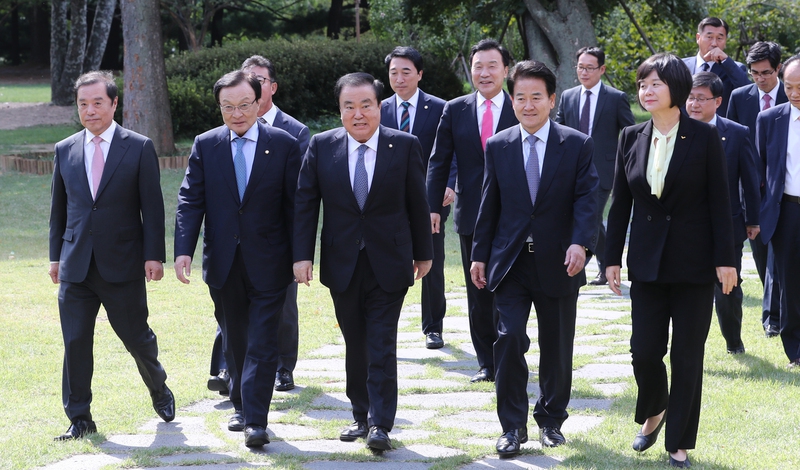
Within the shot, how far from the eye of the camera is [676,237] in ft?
15.0

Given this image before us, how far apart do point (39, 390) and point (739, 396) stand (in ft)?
14.4

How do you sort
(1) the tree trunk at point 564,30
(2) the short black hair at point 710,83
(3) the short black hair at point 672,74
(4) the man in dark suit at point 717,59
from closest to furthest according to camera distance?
1. (3) the short black hair at point 672,74
2. (2) the short black hair at point 710,83
3. (4) the man in dark suit at point 717,59
4. (1) the tree trunk at point 564,30

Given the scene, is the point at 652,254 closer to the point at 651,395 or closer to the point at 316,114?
the point at 651,395

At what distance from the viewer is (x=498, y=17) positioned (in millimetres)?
17328

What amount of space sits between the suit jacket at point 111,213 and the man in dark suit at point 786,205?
399cm

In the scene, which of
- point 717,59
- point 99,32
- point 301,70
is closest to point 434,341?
point 717,59

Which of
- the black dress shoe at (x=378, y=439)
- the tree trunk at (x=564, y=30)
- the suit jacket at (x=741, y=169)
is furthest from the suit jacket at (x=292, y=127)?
the tree trunk at (x=564, y=30)

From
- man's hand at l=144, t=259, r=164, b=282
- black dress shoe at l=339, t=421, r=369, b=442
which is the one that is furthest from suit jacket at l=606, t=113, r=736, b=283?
man's hand at l=144, t=259, r=164, b=282

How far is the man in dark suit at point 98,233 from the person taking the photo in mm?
5270

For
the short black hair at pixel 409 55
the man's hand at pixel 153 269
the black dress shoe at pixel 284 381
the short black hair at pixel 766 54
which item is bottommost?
the black dress shoe at pixel 284 381

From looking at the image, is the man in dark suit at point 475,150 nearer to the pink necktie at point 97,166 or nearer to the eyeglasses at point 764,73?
the pink necktie at point 97,166

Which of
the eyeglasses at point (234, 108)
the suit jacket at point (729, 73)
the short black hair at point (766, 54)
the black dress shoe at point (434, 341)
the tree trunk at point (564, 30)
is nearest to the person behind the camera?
the eyeglasses at point (234, 108)

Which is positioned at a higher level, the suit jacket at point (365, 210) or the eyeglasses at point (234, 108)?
the eyeglasses at point (234, 108)

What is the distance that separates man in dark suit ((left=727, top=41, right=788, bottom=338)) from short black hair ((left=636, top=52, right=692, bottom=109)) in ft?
9.76
